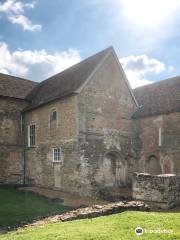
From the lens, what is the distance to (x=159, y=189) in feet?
46.9

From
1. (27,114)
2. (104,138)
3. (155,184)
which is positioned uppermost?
(27,114)

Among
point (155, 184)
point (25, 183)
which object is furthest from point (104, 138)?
point (25, 183)

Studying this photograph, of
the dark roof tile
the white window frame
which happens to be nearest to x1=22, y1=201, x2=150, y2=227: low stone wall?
the white window frame

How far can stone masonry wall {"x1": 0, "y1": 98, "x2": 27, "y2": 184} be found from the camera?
77.8 feet

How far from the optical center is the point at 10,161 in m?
23.9

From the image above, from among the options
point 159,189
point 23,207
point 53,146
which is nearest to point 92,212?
point 159,189

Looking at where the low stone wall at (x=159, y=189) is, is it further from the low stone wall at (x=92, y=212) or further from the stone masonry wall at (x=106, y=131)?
the stone masonry wall at (x=106, y=131)

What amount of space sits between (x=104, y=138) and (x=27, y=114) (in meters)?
8.08

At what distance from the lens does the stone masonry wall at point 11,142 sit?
2372cm

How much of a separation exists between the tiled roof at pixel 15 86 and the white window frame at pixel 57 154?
7.26 m

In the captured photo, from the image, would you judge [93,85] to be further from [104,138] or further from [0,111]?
[0,111]

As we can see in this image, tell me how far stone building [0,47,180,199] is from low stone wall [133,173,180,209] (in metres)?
4.64

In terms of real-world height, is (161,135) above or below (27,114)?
below

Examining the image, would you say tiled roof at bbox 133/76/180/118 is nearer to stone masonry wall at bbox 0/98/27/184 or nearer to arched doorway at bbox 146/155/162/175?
arched doorway at bbox 146/155/162/175
